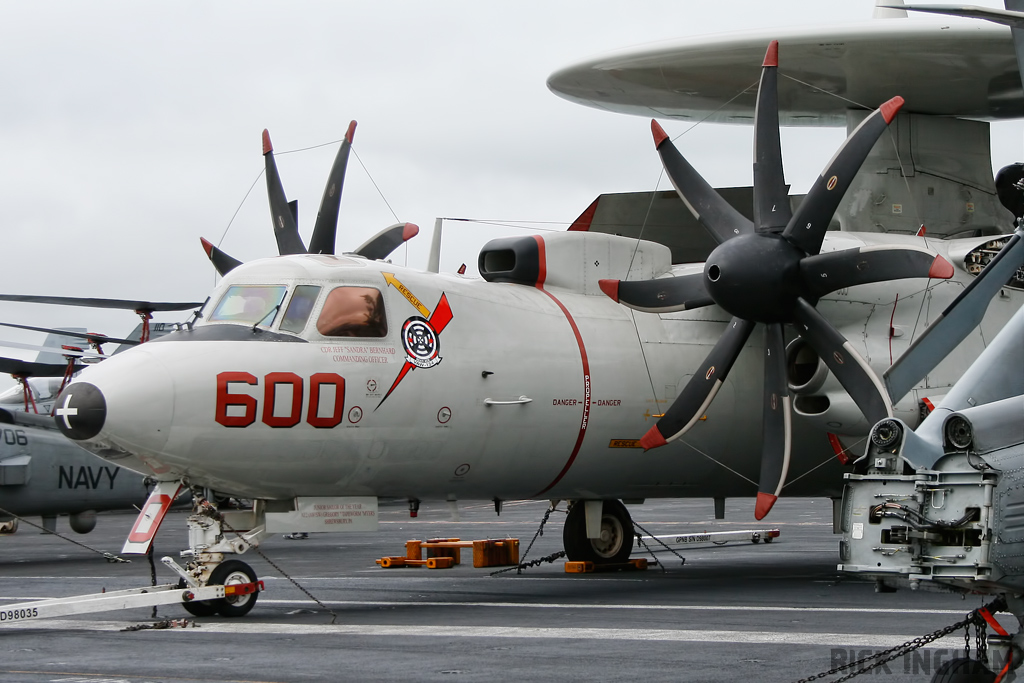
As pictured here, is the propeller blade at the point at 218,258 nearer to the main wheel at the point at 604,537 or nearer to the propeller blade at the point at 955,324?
the main wheel at the point at 604,537

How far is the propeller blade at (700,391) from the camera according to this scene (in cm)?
1558

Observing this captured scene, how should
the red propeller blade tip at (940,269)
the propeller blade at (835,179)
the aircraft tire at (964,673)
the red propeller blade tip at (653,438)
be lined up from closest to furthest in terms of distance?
the aircraft tire at (964,673)
the red propeller blade tip at (940,269)
the propeller blade at (835,179)
the red propeller blade tip at (653,438)

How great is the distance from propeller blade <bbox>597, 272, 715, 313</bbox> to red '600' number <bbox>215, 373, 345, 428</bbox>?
14.5 feet

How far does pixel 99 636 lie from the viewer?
12.5m

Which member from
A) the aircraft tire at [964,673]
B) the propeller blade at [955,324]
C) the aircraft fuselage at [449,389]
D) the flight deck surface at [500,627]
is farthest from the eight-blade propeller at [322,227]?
the aircraft tire at [964,673]

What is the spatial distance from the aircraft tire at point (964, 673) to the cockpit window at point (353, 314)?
26.5ft

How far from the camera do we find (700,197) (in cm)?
1681

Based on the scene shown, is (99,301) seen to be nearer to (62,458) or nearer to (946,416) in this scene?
(62,458)

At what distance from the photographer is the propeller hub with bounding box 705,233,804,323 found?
15227 mm

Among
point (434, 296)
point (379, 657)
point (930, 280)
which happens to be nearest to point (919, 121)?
point (930, 280)

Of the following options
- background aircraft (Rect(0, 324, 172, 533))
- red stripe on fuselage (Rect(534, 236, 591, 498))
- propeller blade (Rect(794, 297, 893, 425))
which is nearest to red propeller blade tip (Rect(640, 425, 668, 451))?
red stripe on fuselage (Rect(534, 236, 591, 498))

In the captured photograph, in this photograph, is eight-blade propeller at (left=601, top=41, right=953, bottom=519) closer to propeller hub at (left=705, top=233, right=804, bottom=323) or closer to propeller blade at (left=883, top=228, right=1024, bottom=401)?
propeller hub at (left=705, top=233, right=804, bottom=323)

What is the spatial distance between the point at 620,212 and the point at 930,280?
5.26m

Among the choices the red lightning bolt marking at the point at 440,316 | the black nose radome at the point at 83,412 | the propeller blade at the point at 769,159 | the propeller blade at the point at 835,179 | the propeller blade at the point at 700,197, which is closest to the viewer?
the black nose radome at the point at 83,412
